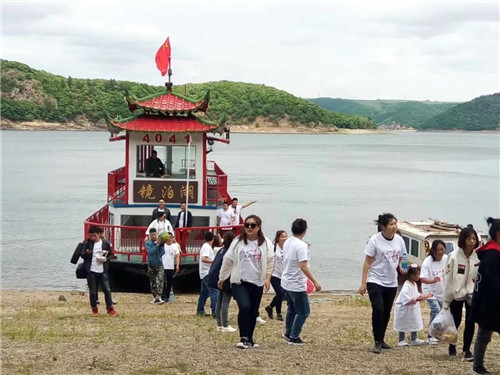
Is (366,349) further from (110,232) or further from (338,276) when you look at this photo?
A: (338,276)

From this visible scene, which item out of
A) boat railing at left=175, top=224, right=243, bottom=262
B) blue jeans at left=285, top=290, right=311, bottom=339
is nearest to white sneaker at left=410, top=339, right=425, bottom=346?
blue jeans at left=285, top=290, right=311, bottom=339

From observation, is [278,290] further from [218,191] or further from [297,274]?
[218,191]

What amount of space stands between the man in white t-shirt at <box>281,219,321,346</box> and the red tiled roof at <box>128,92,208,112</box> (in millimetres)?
12054

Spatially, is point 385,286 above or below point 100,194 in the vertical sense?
above

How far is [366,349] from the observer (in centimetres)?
957

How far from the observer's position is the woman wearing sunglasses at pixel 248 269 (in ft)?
30.0

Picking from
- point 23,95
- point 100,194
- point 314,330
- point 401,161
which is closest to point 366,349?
point 314,330

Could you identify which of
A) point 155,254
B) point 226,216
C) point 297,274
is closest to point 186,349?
point 297,274

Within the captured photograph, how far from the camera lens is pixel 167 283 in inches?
643

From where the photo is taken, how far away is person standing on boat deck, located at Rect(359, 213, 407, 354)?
914 centimetres

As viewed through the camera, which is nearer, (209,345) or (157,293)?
(209,345)

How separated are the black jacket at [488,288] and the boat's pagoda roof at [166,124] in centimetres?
1371

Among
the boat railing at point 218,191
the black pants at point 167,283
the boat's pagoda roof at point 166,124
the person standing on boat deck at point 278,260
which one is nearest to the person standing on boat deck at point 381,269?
the person standing on boat deck at point 278,260

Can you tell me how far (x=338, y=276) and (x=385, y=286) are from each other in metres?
18.5
